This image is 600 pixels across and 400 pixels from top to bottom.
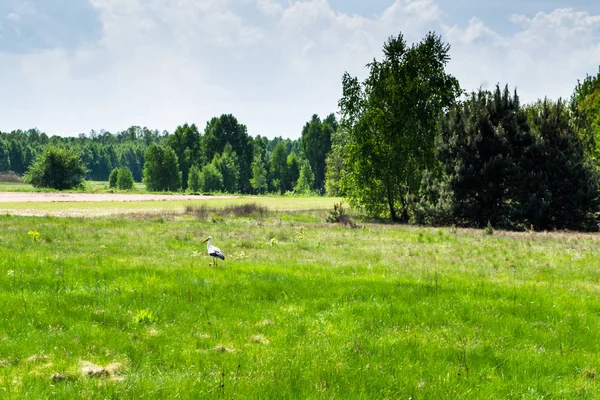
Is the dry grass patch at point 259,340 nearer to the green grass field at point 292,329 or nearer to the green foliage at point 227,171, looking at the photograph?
the green grass field at point 292,329

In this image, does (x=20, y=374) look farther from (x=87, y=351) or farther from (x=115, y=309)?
(x=115, y=309)

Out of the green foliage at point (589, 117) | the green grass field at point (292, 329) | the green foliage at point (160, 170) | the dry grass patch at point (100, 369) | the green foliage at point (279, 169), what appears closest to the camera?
the green grass field at point (292, 329)

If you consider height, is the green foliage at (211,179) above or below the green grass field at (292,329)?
above

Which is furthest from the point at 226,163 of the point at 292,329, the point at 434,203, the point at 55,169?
the point at 292,329

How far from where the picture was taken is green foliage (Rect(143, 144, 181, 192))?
458 feet

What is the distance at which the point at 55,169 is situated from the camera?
123312mm

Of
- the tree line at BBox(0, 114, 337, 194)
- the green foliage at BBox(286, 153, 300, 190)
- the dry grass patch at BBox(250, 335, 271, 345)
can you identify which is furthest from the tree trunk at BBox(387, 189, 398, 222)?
the green foliage at BBox(286, 153, 300, 190)

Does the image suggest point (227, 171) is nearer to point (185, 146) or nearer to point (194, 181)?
point (194, 181)

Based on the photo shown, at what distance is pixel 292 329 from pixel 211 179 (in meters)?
129

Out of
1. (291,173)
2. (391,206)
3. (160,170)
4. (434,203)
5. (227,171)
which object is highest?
(291,173)

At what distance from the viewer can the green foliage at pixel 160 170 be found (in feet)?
458

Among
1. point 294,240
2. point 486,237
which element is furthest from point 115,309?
point 486,237

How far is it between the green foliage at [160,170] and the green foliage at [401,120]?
104 metres

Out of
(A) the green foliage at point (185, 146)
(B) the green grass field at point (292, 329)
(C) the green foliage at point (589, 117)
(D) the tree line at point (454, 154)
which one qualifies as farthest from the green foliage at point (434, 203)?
(A) the green foliage at point (185, 146)
